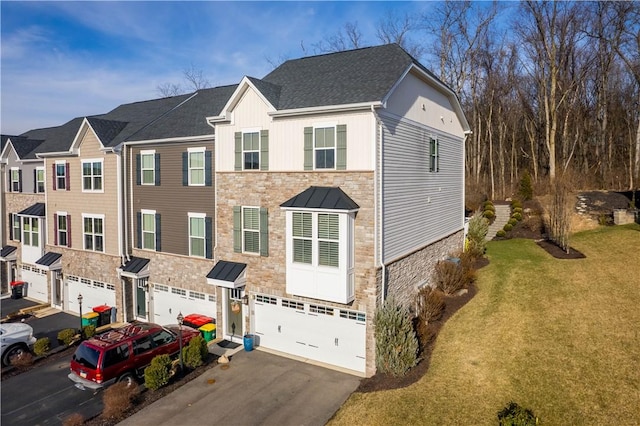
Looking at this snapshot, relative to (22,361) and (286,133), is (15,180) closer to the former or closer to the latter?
(22,361)

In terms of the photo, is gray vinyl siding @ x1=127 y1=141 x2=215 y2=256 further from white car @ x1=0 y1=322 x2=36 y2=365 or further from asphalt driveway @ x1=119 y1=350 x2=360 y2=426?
asphalt driveway @ x1=119 y1=350 x2=360 y2=426

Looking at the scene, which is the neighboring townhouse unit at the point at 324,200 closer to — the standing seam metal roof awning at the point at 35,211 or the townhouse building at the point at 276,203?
the townhouse building at the point at 276,203

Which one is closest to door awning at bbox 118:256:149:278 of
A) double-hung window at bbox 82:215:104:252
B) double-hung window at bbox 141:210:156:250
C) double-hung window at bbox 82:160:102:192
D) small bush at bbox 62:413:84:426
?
double-hung window at bbox 141:210:156:250

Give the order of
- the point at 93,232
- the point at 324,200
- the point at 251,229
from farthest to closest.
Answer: the point at 93,232 → the point at 251,229 → the point at 324,200

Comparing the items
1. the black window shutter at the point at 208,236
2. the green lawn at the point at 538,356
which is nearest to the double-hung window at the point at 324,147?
the black window shutter at the point at 208,236

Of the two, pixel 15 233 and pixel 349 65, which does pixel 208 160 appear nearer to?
pixel 349 65

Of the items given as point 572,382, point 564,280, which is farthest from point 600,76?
point 572,382

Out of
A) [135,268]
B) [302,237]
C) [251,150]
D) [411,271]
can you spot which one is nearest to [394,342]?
[411,271]
